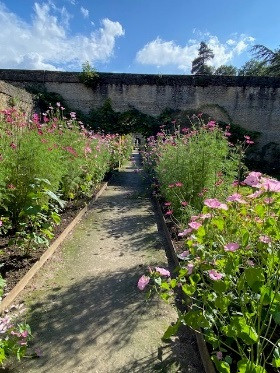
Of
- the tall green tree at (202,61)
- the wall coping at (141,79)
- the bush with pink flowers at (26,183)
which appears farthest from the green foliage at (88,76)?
the tall green tree at (202,61)

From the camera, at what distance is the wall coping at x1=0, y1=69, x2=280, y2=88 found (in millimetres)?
14875

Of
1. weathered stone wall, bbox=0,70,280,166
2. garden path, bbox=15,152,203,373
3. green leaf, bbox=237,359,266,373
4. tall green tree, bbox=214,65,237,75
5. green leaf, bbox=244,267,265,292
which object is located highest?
tall green tree, bbox=214,65,237,75

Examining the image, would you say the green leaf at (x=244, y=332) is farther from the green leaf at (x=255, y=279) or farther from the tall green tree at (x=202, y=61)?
the tall green tree at (x=202, y=61)

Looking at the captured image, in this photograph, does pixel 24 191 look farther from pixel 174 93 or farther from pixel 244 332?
pixel 174 93

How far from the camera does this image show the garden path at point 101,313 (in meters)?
2.33

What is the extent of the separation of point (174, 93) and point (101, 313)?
13.7m

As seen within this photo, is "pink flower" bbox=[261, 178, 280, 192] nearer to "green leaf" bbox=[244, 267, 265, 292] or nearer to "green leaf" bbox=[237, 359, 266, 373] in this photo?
"green leaf" bbox=[244, 267, 265, 292]

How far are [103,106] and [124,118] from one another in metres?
1.18

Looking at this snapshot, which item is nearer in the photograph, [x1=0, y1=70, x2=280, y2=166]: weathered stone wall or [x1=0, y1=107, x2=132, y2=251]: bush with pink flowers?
[x1=0, y1=107, x2=132, y2=251]: bush with pink flowers

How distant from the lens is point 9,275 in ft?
10.7

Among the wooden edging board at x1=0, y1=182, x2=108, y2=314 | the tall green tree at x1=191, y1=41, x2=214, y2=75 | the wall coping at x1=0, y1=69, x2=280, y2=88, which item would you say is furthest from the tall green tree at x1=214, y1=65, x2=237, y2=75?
the wooden edging board at x1=0, y1=182, x2=108, y2=314

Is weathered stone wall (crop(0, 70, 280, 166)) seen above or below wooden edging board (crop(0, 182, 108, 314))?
above

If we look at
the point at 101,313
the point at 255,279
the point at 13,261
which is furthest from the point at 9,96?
the point at 255,279

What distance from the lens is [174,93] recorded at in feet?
50.0
